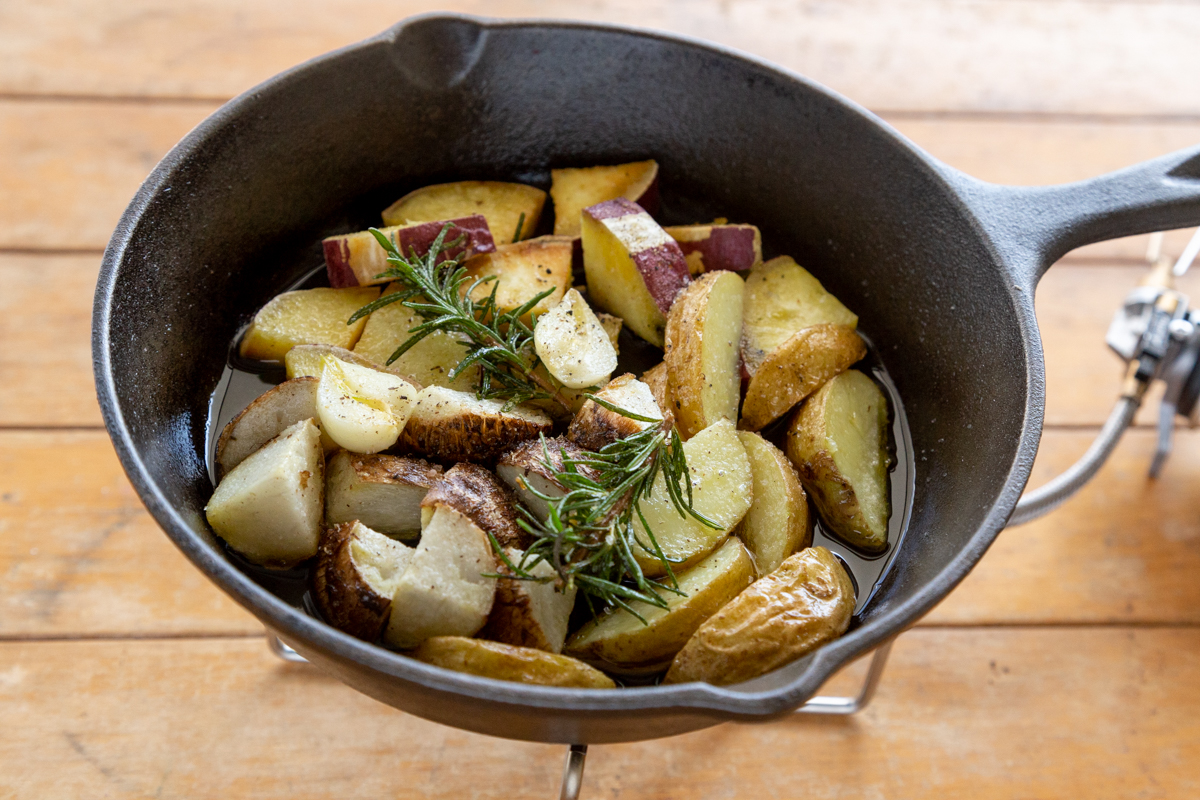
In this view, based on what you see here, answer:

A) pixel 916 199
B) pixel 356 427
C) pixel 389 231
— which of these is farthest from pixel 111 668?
pixel 916 199

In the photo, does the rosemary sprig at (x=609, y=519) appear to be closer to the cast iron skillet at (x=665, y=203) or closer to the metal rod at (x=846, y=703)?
the cast iron skillet at (x=665, y=203)

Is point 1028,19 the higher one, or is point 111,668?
point 1028,19

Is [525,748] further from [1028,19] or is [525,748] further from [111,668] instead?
[1028,19]

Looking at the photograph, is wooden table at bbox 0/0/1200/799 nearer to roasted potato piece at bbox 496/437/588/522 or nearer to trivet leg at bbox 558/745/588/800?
trivet leg at bbox 558/745/588/800

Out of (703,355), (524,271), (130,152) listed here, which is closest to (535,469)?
(703,355)

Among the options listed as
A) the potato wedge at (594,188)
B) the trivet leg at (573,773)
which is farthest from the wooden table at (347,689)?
the potato wedge at (594,188)

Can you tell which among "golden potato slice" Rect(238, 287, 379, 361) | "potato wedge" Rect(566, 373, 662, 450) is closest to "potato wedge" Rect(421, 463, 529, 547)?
"potato wedge" Rect(566, 373, 662, 450)

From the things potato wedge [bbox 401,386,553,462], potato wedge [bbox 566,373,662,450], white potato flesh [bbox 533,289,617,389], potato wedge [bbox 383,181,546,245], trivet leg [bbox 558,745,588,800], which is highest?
potato wedge [bbox 383,181,546,245]

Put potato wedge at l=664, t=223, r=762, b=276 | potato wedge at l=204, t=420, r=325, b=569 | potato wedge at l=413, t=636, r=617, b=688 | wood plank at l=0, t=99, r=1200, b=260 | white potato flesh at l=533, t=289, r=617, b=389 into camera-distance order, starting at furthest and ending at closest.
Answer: wood plank at l=0, t=99, r=1200, b=260
potato wedge at l=664, t=223, r=762, b=276
white potato flesh at l=533, t=289, r=617, b=389
potato wedge at l=204, t=420, r=325, b=569
potato wedge at l=413, t=636, r=617, b=688
